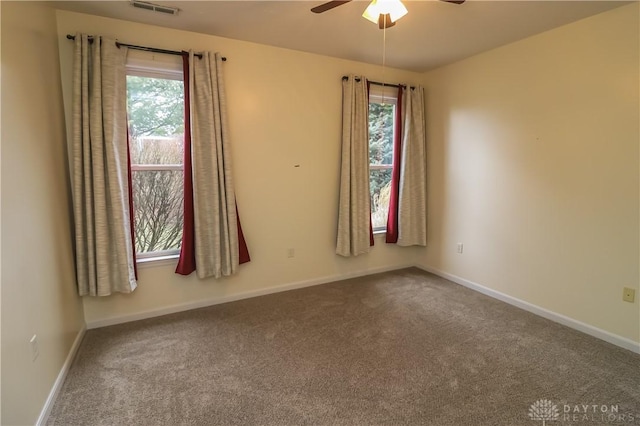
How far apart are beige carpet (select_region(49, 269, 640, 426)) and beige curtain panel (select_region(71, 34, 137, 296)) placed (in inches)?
21.3

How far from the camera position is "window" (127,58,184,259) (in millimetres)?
2828

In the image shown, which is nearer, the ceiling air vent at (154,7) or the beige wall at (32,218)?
the beige wall at (32,218)

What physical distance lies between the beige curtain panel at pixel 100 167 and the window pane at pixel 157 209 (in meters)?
0.26

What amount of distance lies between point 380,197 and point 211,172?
7.10 feet

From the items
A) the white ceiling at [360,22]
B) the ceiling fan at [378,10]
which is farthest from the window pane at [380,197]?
the ceiling fan at [378,10]

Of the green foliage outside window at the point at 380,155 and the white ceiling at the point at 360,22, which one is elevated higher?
the white ceiling at the point at 360,22

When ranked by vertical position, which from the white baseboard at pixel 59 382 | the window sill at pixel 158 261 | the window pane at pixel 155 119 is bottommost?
the white baseboard at pixel 59 382

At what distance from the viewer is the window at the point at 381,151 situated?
13.1 feet

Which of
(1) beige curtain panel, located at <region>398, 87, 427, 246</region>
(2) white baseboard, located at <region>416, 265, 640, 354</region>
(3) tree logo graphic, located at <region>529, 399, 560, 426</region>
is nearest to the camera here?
(3) tree logo graphic, located at <region>529, 399, 560, 426</region>

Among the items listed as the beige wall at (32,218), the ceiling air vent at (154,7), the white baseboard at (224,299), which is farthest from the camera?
the white baseboard at (224,299)

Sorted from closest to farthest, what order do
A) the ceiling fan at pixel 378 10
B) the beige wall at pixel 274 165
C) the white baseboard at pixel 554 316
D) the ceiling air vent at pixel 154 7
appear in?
the ceiling fan at pixel 378 10 < the ceiling air vent at pixel 154 7 < the white baseboard at pixel 554 316 < the beige wall at pixel 274 165

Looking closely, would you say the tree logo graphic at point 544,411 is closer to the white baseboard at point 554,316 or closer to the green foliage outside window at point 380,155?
the white baseboard at point 554,316

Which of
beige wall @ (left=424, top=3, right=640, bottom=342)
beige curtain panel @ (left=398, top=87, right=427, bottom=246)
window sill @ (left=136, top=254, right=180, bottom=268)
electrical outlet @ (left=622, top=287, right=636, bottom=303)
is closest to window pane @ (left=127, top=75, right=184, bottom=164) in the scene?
window sill @ (left=136, top=254, right=180, bottom=268)

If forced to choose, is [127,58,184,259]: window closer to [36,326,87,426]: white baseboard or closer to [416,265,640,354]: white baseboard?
[36,326,87,426]: white baseboard
